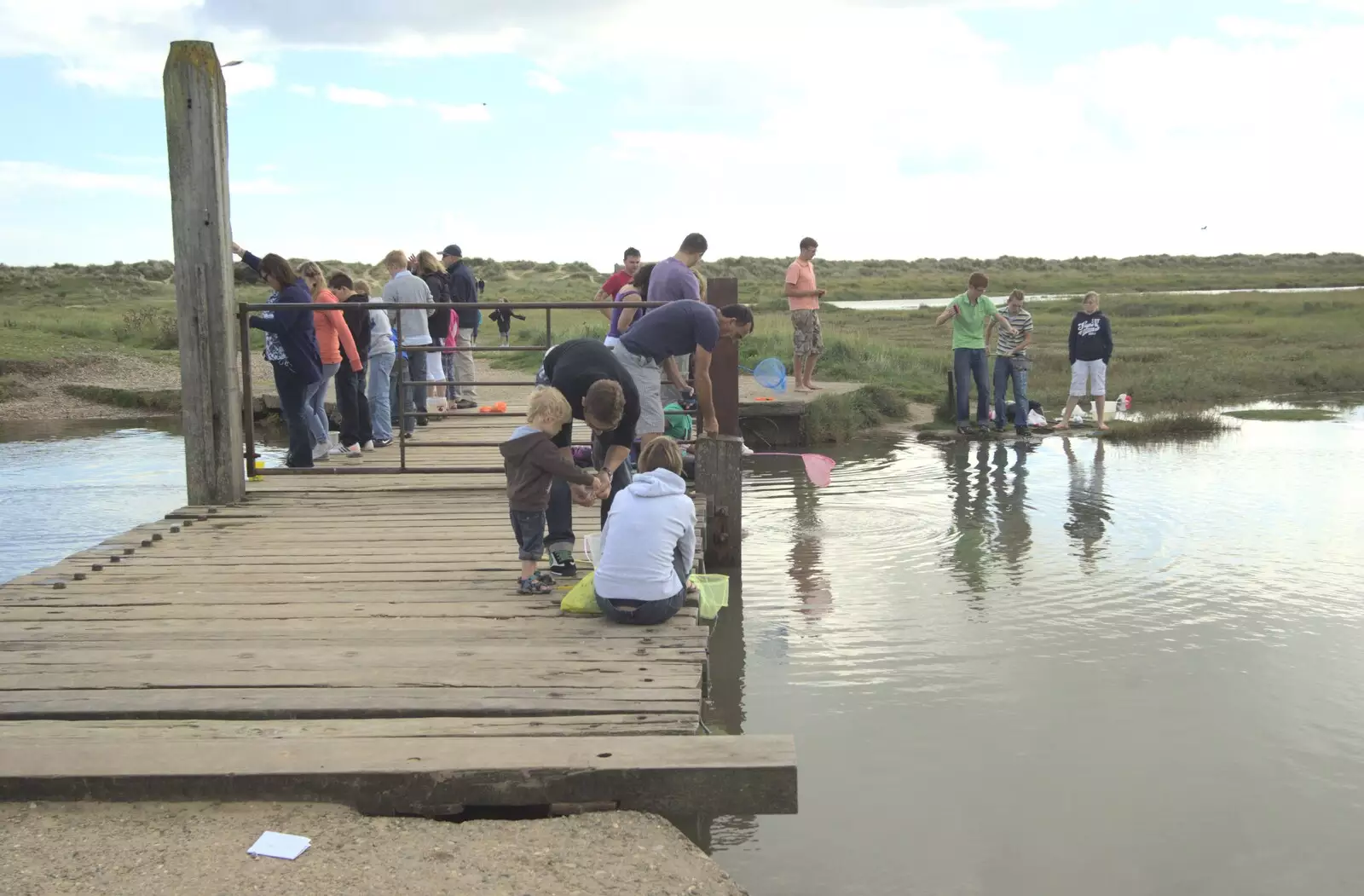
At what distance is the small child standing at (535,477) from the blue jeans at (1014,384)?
10018 millimetres

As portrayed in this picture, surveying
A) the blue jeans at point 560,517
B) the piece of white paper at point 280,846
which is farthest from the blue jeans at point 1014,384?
the piece of white paper at point 280,846

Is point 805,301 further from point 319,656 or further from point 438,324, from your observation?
point 319,656

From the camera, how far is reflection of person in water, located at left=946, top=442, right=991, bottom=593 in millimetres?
9109

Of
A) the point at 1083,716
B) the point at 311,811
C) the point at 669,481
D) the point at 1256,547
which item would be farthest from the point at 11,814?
the point at 1256,547

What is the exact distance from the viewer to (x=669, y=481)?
5730 mm

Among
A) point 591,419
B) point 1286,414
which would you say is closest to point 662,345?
point 591,419

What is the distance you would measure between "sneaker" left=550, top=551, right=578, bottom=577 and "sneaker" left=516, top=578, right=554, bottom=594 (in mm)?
284

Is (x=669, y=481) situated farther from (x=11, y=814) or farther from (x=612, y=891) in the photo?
(x=11, y=814)

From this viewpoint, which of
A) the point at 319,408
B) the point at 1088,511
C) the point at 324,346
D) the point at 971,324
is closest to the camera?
the point at 324,346

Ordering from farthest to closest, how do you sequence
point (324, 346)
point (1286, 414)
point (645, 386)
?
point (1286, 414) → point (324, 346) → point (645, 386)

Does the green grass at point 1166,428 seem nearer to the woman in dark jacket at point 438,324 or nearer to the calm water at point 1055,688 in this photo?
the calm water at point 1055,688

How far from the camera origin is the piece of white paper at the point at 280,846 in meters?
3.71

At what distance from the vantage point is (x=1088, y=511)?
11016 mm

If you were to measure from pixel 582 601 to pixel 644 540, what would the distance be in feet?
1.45
